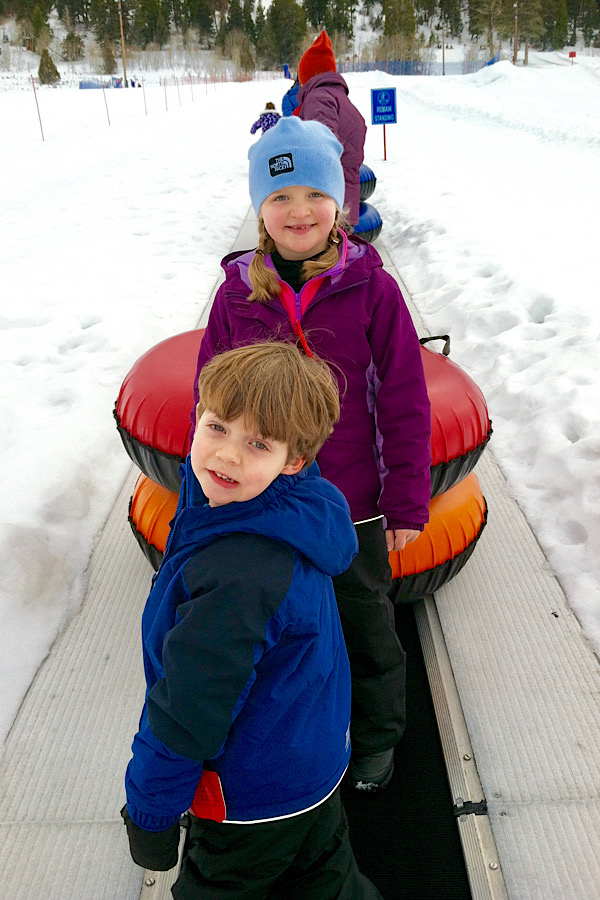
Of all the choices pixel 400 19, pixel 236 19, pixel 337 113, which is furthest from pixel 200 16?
pixel 337 113

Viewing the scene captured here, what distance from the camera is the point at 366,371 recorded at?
1.59m

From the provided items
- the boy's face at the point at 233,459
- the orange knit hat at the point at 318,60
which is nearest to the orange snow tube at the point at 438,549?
the boy's face at the point at 233,459

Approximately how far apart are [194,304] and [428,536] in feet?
11.5

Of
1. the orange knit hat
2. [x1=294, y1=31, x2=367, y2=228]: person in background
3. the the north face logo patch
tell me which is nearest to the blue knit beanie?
the the north face logo patch

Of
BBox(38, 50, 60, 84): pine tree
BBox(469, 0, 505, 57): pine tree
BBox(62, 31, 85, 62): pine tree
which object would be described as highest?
BBox(469, 0, 505, 57): pine tree

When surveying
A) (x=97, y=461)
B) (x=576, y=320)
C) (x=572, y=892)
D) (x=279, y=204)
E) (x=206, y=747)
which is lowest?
(x=572, y=892)

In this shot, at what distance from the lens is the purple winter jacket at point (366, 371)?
1.52m

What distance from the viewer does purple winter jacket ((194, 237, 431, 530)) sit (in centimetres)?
152

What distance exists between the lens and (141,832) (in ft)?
3.49

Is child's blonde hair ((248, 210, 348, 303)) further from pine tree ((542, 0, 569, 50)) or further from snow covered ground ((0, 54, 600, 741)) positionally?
pine tree ((542, 0, 569, 50))

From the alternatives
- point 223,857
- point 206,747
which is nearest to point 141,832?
point 223,857

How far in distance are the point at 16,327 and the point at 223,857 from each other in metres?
4.14

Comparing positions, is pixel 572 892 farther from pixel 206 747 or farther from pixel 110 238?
pixel 110 238

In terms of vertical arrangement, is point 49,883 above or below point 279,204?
below
